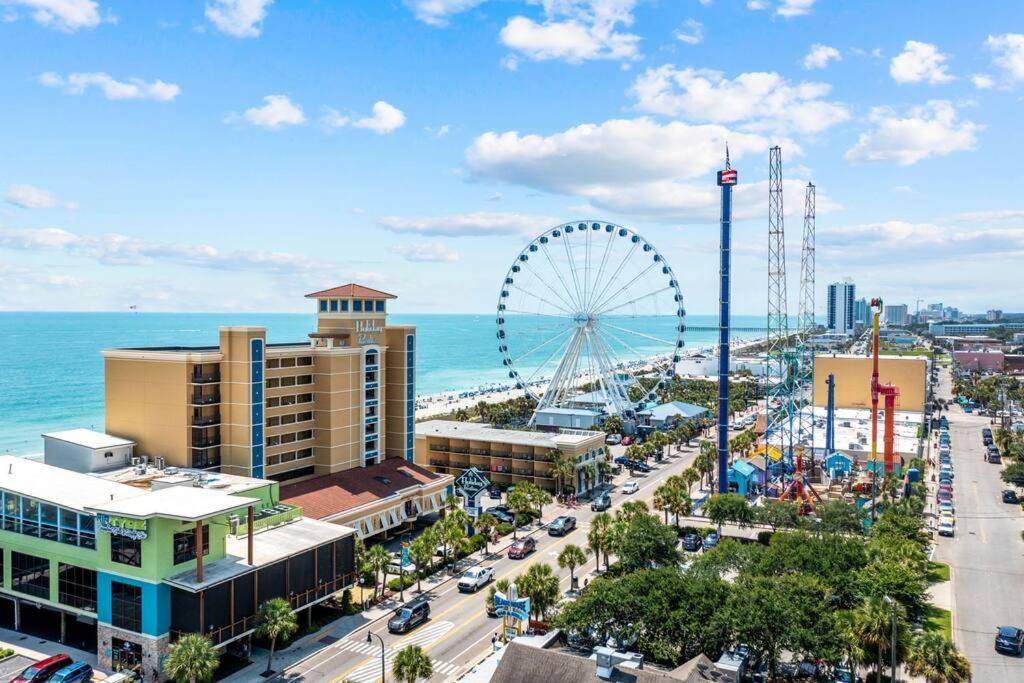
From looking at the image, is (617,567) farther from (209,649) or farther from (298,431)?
(298,431)

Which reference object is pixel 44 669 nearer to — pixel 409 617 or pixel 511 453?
pixel 409 617

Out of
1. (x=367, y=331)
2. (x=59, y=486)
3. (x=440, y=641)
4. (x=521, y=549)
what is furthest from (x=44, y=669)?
(x=367, y=331)

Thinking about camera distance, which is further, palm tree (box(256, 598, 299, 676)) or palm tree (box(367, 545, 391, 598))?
palm tree (box(367, 545, 391, 598))

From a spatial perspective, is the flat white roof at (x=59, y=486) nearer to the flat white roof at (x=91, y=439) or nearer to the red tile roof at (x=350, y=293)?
the flat white roof at (x=91, y=439)

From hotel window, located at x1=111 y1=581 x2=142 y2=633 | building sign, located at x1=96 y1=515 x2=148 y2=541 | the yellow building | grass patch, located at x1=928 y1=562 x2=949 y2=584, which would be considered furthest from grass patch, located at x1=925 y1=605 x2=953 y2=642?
the yellow building

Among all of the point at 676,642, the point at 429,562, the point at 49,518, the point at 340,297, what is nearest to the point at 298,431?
the point at 340,297

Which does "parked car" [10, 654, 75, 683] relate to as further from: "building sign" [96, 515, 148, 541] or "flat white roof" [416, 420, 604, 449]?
"flat white roof" [416, 420, 604, 449]
